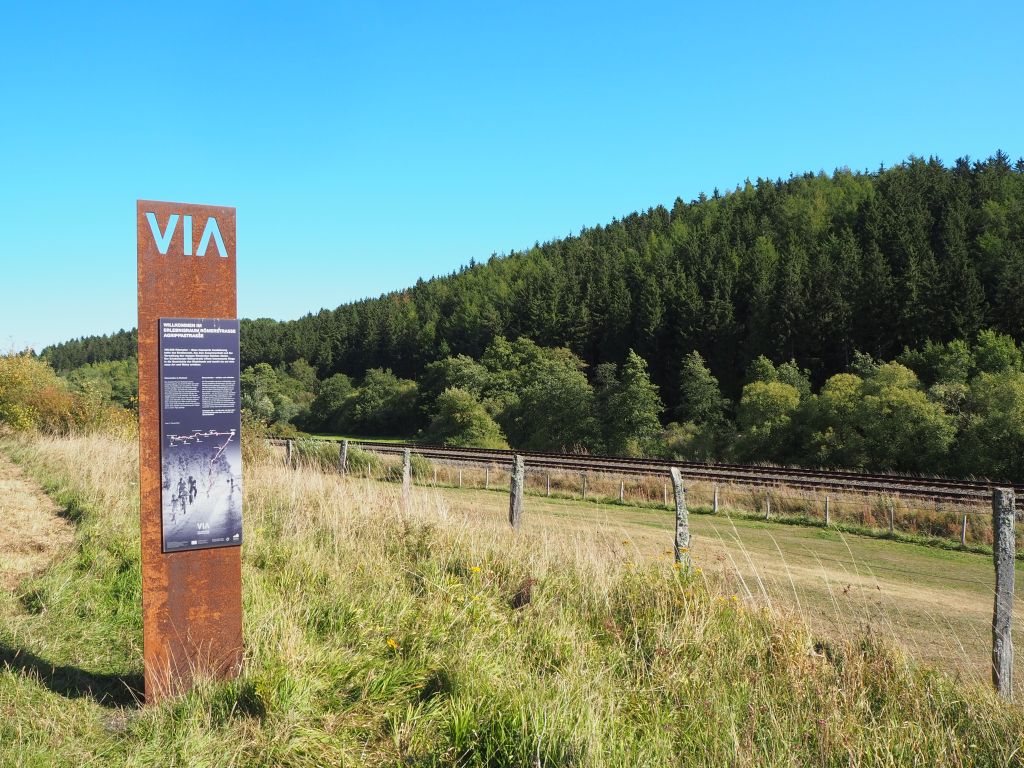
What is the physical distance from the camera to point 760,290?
2566 inches

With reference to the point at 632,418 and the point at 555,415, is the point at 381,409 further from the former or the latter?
the point at 632,418

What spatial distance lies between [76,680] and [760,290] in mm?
66330

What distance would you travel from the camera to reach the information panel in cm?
438

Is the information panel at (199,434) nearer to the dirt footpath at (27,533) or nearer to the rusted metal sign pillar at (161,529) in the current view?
the rusted metal sign pillar at (161,529)

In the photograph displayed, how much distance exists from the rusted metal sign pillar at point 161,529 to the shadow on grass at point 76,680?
0.25m

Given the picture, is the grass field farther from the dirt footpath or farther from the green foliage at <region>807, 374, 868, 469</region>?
the green foliage at <region>807, 374, 868, 469</region>

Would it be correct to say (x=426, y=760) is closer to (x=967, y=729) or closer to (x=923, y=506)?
(x=967, y=729)

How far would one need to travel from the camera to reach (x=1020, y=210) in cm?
6234

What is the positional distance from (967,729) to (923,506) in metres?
15.8

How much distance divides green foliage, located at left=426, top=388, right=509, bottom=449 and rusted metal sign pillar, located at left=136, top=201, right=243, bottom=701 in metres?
48.1

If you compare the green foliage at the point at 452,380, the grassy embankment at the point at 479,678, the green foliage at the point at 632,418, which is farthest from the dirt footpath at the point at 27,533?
the green foliage at the point at 452,380

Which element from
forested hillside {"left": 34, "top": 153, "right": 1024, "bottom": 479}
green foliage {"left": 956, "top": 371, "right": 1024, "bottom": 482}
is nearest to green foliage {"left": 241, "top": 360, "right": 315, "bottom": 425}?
forested hillside {"left": 34, "top": 153, "right": 1024, "bottom": 479}

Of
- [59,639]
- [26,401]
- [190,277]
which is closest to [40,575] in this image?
[59,639]

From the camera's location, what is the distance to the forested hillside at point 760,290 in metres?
54.5
